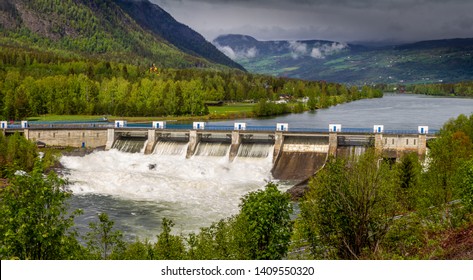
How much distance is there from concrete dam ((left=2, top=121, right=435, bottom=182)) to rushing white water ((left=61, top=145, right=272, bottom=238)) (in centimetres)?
134

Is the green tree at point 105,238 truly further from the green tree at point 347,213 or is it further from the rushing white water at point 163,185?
the rushing white water at point 163,185

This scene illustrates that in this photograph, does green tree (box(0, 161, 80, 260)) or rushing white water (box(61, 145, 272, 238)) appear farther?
rushing white water (box(61, 145, 272, 238))

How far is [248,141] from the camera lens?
8506 centimetres

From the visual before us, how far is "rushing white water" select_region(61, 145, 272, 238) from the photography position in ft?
179

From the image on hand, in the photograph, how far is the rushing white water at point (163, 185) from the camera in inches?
2153

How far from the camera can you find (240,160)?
264 ft

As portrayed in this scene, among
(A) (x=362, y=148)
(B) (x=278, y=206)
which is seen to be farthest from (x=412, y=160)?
(B) (x=278, y=206)

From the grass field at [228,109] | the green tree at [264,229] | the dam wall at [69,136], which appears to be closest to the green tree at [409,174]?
the green tree at [264,229]

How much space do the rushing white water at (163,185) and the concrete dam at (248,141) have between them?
1339 mm

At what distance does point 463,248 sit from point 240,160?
187ft

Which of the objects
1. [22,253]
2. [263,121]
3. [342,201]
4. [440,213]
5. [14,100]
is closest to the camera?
[22,253]

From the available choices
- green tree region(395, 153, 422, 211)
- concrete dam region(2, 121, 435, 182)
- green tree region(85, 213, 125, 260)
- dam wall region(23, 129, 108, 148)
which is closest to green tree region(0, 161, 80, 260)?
green tree region(85, 213, 125, 260)

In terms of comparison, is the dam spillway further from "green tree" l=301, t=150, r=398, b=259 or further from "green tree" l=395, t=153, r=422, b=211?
"green tree" l=301, t=150, r=398, b=259

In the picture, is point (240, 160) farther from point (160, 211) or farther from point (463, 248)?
point (463, 248)
